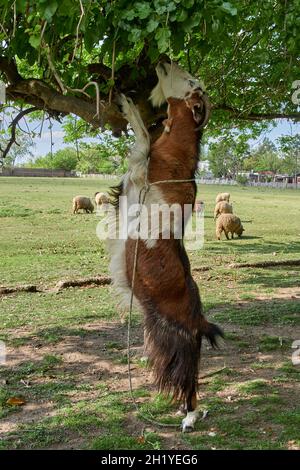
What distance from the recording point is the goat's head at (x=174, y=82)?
429cm

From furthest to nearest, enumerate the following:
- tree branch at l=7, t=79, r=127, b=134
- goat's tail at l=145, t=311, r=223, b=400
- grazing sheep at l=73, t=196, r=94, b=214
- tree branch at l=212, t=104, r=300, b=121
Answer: grazing sheep at l=73, t=196, r=94, b=214 → tree branch at l=212, t=104, r=300, b=121 → tree branch at l=7, t=79, r=127, b=134 → goat's tail at l=145, t=311, r=223, b=400

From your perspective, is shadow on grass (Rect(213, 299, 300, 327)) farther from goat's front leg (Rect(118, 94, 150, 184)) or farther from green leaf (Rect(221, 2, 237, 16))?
green leaf (Rect(221, 2, 237, 16))

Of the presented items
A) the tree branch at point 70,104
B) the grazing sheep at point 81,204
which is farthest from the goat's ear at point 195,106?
the grazing sheep at point 81,204

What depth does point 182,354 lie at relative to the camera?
411 centimetres

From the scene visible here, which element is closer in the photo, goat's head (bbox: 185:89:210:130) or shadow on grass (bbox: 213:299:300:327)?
goat's head (bbox: 185:89:210:130)

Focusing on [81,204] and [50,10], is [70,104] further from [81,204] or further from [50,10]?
[81,204]

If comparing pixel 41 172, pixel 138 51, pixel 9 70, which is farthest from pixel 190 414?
pixel 41 172

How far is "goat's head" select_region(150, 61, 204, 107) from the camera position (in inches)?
169

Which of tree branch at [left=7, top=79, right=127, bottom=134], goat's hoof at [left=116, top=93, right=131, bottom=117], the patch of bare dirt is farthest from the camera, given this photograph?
tree branch at [left=7, top=79, right=127, bottom=134]

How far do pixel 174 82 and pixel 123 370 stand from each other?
300 cm

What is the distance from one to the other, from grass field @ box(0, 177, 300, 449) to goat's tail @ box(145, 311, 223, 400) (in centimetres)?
27

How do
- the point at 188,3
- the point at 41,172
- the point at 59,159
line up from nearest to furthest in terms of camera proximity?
1. the point at 188,3
2. the point at 59,159
3. the point at 41,172

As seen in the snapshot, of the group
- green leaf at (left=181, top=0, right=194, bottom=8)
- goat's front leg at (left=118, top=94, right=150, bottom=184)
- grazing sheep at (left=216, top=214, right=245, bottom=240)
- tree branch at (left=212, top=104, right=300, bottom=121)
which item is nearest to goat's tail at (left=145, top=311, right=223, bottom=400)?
goat's front leg at (left=118, top=94, right=150, bottom=184)

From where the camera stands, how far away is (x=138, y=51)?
543cm
